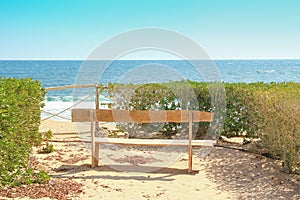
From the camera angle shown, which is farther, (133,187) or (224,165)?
(224,165)

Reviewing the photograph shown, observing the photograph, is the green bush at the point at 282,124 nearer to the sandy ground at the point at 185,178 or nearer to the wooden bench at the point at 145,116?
the sandy ground at the point at 185,178

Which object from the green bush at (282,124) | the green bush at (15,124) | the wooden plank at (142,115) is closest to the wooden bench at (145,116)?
the wooden plank at (142,115)

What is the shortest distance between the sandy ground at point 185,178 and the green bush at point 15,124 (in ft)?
2.50

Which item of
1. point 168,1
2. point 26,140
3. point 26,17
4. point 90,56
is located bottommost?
point 26,140

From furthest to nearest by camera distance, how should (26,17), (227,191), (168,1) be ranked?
1. (26,17)
2. (168,1)
3. (227,191)

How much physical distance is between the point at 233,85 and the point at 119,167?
138 inches

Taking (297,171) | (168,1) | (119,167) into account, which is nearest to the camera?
(297,171)

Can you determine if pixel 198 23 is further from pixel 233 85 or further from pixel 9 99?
pixel 9 99

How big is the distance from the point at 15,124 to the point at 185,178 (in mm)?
2763

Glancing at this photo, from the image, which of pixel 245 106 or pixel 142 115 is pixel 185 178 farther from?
pixel 245 106

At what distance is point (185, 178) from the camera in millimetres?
6352

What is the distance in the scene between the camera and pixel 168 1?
75.8 feet

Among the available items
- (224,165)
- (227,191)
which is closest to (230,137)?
(224,165)

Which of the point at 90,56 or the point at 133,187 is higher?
the point at 90,56
